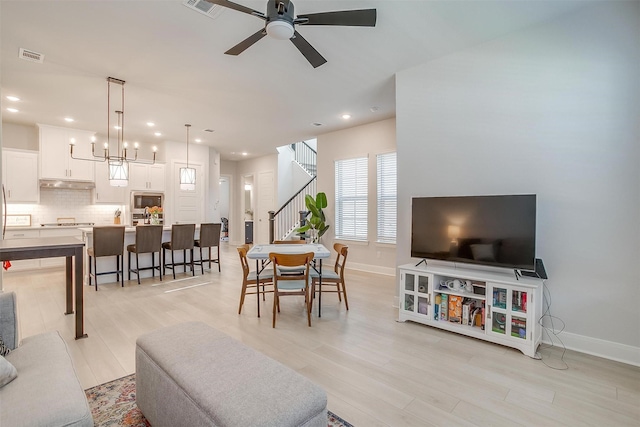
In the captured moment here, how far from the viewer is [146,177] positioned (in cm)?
735

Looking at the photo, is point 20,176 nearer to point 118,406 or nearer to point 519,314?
point 118,406

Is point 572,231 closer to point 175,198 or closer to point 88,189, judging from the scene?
point 175,198

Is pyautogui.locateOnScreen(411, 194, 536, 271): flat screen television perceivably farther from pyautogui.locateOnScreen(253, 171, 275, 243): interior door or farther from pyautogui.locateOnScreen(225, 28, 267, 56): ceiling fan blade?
pyautogui.locateOnScreen(253, 171, 275, 243): interior door

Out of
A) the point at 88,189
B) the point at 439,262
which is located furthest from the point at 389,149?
the point at 88,189

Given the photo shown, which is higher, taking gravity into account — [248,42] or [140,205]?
[248,42]

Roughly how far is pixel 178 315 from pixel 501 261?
12.1 feet

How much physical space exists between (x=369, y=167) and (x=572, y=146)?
3.59 m

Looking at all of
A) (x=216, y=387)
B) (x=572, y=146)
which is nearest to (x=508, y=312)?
(x=572, y=146)

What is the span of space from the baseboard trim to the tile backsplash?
8656 millimetres

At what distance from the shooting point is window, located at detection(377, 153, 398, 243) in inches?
228

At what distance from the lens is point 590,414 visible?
6.25 ft

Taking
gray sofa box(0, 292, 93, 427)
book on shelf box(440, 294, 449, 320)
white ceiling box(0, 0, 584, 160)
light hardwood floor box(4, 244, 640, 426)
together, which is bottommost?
light hardwood floor box(4, 244, 640, 426)

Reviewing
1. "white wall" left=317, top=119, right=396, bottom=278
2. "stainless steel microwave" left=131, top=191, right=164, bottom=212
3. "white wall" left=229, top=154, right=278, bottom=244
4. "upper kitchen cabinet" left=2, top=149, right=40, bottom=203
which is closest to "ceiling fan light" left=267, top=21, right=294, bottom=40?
"white wall" left=317, top=119, right=396, bottom=278

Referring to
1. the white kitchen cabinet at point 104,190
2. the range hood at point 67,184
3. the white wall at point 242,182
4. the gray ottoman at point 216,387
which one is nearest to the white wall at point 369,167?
the white wall at point 242,182
